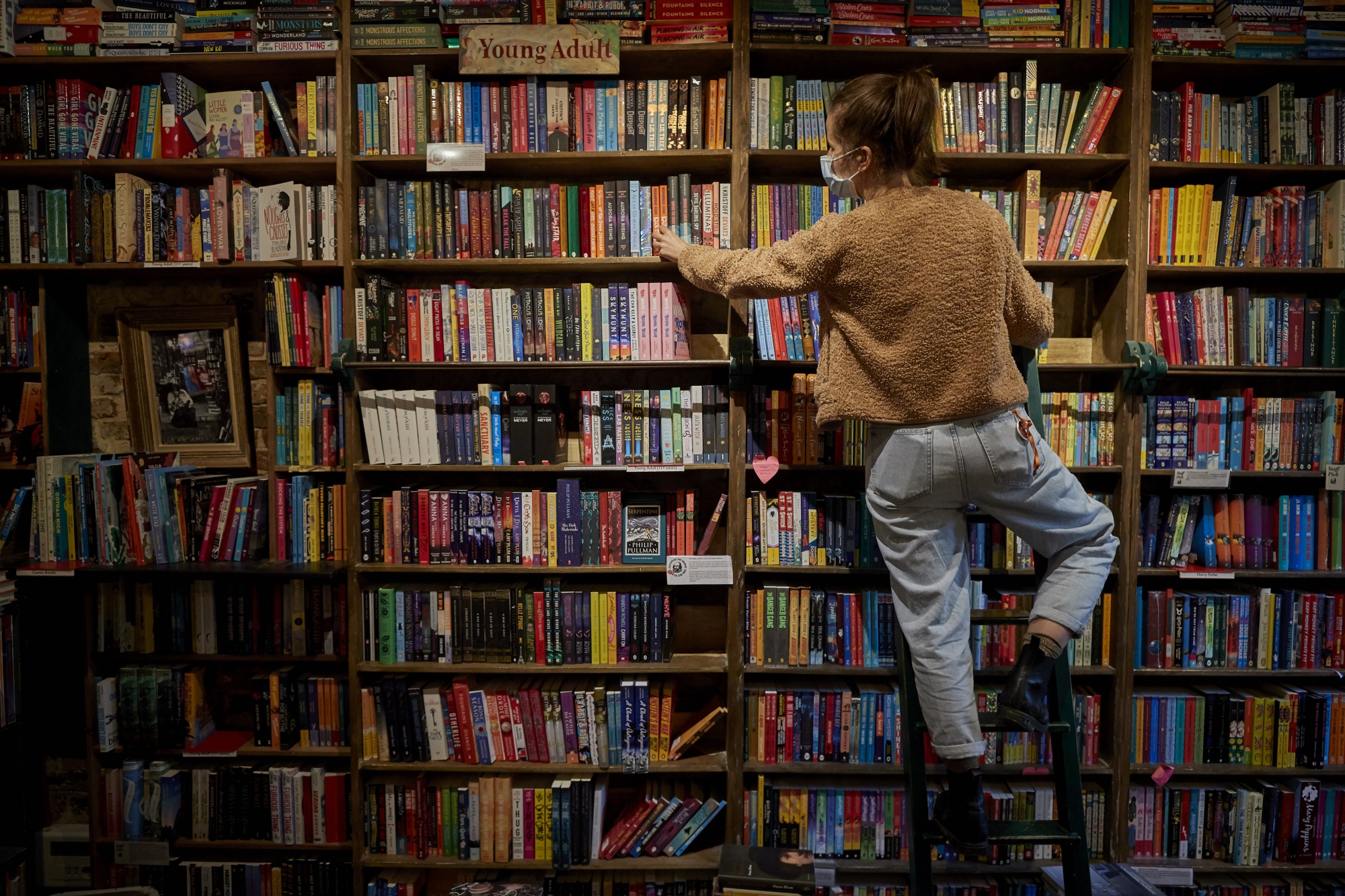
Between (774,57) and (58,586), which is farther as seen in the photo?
(58,586)

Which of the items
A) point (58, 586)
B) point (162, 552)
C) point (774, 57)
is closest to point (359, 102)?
point (774, 57)

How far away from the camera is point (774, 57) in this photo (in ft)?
7.50

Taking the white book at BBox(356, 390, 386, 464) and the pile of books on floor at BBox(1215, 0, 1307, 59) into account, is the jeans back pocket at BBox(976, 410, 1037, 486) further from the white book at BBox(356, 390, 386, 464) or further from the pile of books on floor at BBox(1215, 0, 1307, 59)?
the white book at BBox(356, 390, 386, 464)

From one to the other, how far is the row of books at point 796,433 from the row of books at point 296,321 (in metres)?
→ 1.34

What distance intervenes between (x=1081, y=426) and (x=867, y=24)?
1.41 metres

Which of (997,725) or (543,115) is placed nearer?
(997,725)

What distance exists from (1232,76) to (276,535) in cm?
345

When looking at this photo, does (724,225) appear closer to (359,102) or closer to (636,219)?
(636,219)

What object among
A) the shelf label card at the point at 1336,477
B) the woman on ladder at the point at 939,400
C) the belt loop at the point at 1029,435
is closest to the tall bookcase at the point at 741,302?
the shelf label card at the point at 1336,477

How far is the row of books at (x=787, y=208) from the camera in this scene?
2.25 metres

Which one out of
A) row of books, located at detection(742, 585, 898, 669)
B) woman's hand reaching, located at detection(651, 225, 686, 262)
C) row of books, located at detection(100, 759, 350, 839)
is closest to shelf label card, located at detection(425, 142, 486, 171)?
woman's hand reaching, located at detection(651, 225, 686, 262)

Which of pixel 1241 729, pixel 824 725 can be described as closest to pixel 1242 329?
pixel 1241 729

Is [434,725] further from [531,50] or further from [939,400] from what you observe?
[531,50]

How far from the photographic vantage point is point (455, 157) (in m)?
2.23
